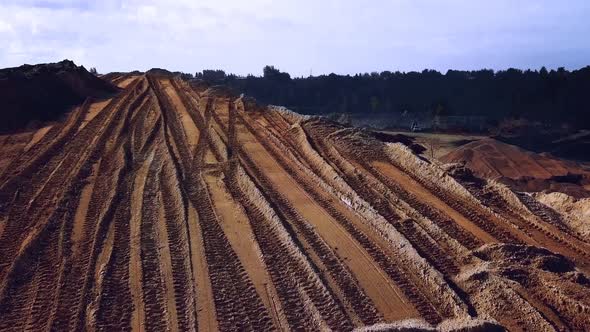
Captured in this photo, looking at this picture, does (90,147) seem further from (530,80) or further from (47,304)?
(530,80)

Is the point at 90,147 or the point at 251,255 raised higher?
the point at 90,147

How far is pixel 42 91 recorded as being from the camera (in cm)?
2228

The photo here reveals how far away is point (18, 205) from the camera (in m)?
11.8

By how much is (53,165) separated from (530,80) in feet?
185

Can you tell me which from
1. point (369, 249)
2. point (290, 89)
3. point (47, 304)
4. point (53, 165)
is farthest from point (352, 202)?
point (290, 89)

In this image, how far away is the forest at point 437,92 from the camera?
56375mm

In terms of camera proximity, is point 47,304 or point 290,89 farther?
point 290,89

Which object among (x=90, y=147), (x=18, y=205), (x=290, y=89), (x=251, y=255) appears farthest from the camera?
(x=290, y=89)

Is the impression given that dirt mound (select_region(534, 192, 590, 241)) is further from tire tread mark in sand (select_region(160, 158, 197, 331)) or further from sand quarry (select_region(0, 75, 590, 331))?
tire tread mark in sand (select_region(160, 158, 197, 331))

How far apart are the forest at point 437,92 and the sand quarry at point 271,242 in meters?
43.2

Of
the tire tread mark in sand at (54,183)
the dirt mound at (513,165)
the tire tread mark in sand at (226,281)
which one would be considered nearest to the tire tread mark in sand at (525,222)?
the tire tread mark in sand at (226,281)

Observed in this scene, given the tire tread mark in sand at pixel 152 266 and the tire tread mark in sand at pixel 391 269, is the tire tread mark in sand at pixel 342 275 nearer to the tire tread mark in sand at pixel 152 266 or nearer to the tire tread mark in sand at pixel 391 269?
the tire tread mark in sand at pixel 391 269

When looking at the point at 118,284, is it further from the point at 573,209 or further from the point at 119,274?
the point at 573,209

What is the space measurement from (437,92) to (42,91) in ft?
176
